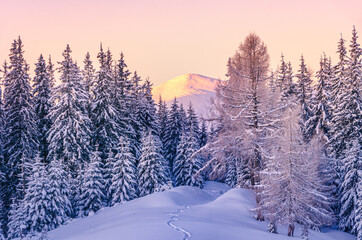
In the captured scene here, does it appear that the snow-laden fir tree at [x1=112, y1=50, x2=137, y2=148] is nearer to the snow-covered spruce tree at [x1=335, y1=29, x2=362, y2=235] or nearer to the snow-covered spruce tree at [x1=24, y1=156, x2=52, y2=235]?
the snow-covered spruce tree at [x1=24, y1=156, x2=52, y2=235]

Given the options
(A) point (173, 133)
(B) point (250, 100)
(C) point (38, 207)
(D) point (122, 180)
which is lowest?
(C) point (38, 207)

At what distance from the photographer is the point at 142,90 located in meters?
46.6

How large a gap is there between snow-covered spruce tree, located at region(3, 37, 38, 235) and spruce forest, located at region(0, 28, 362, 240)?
0.11 meters

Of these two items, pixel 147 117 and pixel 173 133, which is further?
pixel 173 133

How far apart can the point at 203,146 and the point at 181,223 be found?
316 inches

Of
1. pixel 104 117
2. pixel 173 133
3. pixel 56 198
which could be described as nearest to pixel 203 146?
pixel 56 198

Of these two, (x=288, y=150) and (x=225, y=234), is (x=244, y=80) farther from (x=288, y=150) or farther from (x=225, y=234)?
(x=225, y=234)

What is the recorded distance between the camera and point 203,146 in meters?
Result: 20.4

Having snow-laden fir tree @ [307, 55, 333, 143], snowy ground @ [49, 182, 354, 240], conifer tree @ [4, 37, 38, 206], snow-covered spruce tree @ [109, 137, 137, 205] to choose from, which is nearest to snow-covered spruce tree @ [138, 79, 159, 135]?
snow-covered spruce tree @ [109, 137, 137, 205]

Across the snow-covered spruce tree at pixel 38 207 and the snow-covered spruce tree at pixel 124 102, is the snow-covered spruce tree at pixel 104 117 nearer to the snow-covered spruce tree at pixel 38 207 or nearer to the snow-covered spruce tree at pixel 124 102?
the snow-covered spruce tree at pixel 124 102

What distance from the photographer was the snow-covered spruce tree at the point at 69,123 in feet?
103

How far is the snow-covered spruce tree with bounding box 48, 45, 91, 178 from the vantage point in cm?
3133

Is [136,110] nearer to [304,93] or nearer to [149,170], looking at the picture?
[149,170]

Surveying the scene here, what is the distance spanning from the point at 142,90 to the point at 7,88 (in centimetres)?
1761
